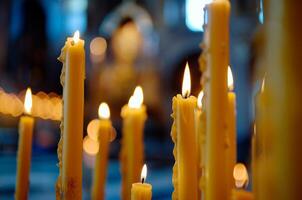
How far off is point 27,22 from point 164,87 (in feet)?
9.44

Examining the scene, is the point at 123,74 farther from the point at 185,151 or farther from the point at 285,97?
the point at 285,97

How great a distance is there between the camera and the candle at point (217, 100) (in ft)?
1.05

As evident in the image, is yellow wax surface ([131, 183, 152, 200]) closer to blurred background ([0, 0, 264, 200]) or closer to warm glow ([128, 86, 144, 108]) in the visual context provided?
warm glow ([128, 86, 144, 108])

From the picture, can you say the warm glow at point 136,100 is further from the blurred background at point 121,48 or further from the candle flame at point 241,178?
the blurred background at point 121,48

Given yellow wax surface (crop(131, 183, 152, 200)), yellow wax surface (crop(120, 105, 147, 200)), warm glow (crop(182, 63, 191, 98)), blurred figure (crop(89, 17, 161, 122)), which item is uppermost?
blurred figure (crop(89, 17, 161, 122))

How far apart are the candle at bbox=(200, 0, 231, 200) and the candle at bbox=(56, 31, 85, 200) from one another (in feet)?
0.43

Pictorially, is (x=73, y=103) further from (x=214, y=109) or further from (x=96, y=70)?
(x=96, y=70)

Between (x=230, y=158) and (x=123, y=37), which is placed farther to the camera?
(x=123, y=37)

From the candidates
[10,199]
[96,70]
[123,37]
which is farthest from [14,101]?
[10,199]

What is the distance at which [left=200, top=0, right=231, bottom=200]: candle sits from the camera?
319mm

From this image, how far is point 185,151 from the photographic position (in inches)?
15.3

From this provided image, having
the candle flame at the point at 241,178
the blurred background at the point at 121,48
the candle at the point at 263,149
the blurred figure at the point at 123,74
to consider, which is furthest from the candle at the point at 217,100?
the blurred figure at the point at 123,74

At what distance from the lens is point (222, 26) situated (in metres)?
0.32

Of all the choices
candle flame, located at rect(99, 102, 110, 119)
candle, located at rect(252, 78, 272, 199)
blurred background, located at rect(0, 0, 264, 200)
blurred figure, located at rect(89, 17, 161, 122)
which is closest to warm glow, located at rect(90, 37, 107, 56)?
blurred background, located at rect(0, 0, 264, 200)
